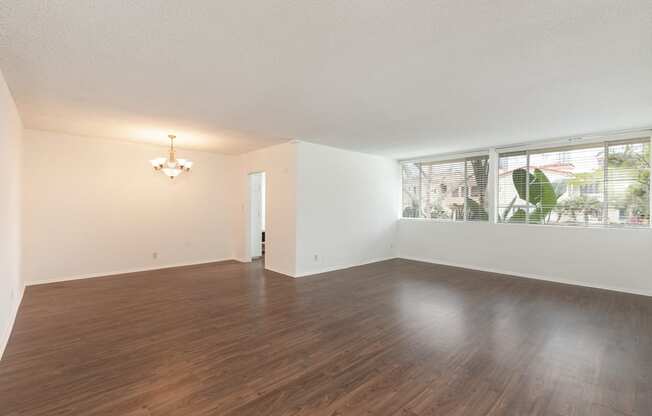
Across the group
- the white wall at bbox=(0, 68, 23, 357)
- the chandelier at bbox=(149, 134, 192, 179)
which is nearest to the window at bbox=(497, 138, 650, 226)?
the chandelier at bbox=(149, 134, 192, 179)

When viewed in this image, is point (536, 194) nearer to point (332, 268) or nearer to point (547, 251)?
point (547, 251)

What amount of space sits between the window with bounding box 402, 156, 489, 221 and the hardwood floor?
2.35m

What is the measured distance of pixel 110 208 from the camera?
5602 millimetres

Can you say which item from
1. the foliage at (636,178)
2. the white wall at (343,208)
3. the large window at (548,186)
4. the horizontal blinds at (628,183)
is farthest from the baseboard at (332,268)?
the foliage at (636,178)

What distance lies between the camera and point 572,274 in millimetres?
5199

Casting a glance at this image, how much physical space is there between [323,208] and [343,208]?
600 mm

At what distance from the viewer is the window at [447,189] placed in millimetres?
6496

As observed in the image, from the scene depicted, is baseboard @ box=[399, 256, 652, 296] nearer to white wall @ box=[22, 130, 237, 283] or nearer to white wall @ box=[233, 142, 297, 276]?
white wall @ box=[233, 142, 297, 276]

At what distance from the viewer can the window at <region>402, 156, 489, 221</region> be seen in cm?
650

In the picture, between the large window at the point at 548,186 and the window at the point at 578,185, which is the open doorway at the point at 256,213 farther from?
the window at the point at 578,185

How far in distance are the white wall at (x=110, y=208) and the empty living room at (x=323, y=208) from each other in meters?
0.04

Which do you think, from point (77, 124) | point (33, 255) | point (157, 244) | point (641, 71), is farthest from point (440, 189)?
point (33, 255)

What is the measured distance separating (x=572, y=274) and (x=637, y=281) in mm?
791

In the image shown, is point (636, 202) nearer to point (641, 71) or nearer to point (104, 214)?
point (641, 71)
